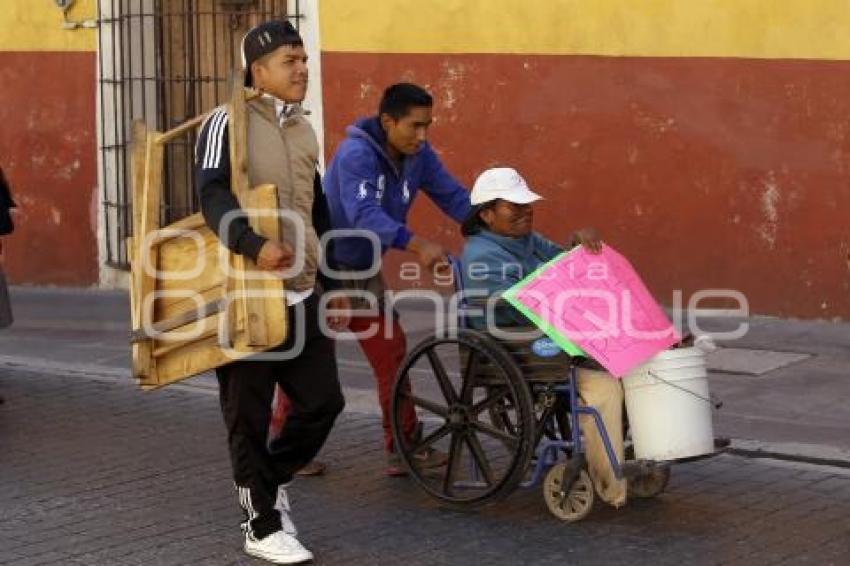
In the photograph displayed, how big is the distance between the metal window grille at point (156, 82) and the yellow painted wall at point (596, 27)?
144 centimetres

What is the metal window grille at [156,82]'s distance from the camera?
13.2 m

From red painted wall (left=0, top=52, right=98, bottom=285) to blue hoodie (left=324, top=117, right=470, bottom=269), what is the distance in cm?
705

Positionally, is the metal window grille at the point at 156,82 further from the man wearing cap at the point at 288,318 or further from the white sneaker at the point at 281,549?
the white sneaker at the point at 281,549

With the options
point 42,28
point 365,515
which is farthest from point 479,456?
point 42,28

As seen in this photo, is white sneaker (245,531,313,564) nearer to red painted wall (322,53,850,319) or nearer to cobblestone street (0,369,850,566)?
Result: cobblestone street (0,369,850,566)

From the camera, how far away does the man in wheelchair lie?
6148mm

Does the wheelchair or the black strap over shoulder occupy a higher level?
the black strap over shoulder

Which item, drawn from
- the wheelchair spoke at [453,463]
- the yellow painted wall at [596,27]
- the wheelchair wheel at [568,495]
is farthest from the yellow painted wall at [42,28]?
the wheelchair wheel at [568,495]

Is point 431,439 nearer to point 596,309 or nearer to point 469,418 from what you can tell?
point 469,418

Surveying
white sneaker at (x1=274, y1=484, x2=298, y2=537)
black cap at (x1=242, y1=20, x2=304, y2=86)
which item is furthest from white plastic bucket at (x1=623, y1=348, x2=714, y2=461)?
black cap at (x1=242, y1=20, x2=304, y2=86)

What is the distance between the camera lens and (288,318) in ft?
18.8

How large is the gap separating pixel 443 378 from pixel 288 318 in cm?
107

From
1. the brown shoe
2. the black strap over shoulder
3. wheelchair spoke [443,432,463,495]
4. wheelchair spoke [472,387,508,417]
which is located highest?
the black strap over shoulder

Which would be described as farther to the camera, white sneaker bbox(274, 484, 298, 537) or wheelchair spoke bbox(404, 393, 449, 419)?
wheelchair spoke bbox(404, 393, 449, 419)
